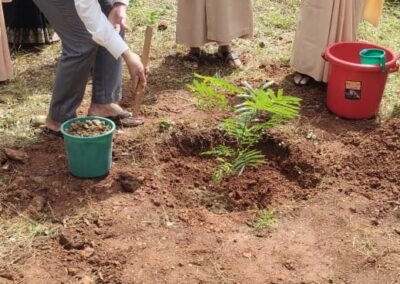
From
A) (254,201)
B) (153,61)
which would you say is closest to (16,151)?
(254,201)

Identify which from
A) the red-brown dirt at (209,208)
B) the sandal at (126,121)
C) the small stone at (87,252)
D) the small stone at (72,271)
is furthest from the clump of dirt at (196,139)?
the small stone at (72,271)

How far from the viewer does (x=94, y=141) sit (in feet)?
9.67

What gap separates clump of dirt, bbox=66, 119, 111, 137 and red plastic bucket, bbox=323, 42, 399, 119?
4.83 feet

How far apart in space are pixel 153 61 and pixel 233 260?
91.8 inches

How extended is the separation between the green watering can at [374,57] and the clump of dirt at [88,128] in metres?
1.64

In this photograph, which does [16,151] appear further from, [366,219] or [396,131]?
[396,131]

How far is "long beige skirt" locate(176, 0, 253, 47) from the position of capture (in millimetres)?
4266

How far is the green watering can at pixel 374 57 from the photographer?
356 centimetres

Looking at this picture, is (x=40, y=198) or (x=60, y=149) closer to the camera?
(x=40, y=198)

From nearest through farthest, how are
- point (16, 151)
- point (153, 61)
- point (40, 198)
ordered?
point (40, 198) → point (16, 151) → point (153, 61)

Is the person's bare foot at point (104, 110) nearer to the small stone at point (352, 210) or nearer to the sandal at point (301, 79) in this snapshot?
the sandal at point (301, 79)

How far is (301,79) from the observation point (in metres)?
4.24

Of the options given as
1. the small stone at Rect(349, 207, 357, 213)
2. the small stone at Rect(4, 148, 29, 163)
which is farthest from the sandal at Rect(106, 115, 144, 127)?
the small stone at Rect(349, 207, 357, 213)

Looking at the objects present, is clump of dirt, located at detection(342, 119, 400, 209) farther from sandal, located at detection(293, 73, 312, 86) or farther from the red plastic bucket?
sandal, located at detection(293, 73, 312, 86)
